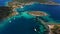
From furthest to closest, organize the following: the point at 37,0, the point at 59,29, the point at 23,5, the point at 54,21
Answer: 1. the point at 37,0
2. the point at 23,5
3. the point at 54,21
4. the point at 59,29

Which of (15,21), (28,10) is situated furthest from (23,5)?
(15,21)

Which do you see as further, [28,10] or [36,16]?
[28,10]

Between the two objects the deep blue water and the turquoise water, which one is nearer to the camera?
the turquoise water

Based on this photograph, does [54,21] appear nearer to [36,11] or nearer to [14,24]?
[36,11]

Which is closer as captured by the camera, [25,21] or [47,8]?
[25,21]

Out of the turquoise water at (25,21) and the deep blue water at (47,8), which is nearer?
the turquoise water at (25,21)

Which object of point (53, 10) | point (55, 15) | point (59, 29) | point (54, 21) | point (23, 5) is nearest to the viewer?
point (59, 29)

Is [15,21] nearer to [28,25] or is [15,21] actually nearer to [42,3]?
[28,25]

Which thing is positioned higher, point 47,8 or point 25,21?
point 47,8

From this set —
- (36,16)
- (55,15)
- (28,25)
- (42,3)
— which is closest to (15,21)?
(28,25)
